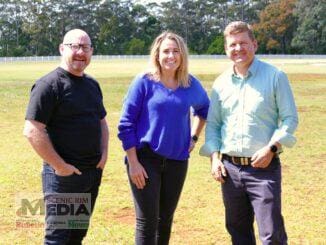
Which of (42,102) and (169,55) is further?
(169,55)

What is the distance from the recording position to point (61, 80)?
3.70 metres

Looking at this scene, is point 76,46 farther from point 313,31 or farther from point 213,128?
point 313,31

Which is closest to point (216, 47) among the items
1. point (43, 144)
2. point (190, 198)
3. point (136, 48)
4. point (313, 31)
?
point (136, 48)

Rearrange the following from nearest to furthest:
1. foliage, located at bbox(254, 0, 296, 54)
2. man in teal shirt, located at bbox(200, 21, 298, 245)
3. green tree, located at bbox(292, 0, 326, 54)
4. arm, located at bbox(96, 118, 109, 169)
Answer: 1. man in teal shirt, located at bbox(200, 21, 298, 245)
2. arm, located at bbox(96, 118, 109, 169)
3. green tree, located at bbox(292, 0, 326, 54)
4. foliage, located at bbox(254, 0, 296, 54)

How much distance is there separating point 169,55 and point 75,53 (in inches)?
25.7

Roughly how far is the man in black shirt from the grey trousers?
980 mm

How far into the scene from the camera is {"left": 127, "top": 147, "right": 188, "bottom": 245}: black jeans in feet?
12.8

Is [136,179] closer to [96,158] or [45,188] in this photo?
[96,158]

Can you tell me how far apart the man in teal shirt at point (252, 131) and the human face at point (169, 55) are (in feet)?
1.16

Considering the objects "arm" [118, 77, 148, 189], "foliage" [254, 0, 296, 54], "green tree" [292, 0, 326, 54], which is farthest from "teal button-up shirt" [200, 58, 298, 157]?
"foliage" [254, 0, 296, 54]

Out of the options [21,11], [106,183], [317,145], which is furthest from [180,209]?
[21,11]

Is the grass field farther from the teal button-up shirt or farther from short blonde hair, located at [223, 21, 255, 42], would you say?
short blonde hair, located at [223, 21, 255, 42]

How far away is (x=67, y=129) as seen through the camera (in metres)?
3.76

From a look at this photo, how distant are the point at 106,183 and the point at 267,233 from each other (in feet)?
13.9
